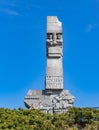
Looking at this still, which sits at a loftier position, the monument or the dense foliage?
the monument

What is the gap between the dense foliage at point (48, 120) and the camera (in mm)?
12727

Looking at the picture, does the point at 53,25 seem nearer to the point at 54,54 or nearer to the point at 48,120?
the point at 54,54

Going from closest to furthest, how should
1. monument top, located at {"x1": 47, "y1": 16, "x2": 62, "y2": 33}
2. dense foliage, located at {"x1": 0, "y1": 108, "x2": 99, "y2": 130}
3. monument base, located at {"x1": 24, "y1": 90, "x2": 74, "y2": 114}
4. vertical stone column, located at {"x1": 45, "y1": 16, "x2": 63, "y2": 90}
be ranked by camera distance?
dense foliage, located at {"x1": 0, "y1": 108, "x2": 99, "y2": 130} < monument base, located at {"x1": 24, "y1": 90, "x2": 74, "y2": 114} < vertical stone column, located at {"x1": 45, "y1": 16, "x2": 63, "y2": 90} < monument top, located at {"x1": 47, "y1": 16, "x2": 62, "y2": 33}

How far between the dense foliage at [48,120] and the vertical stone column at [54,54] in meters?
3.83

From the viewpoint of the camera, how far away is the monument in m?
18.6

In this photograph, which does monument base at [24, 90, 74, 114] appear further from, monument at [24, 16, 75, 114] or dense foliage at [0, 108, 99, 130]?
dense foliage at [0, 108, 99, 130]

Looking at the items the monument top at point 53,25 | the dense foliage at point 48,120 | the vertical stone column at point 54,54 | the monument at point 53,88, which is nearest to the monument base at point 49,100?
the monument at point 53,88

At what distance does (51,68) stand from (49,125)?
6.68 meters

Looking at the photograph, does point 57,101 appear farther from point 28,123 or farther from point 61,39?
point 28,123

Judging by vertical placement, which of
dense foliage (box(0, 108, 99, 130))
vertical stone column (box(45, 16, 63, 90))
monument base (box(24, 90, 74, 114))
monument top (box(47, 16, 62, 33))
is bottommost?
dense foliage (box(0, 108, 99, 130))

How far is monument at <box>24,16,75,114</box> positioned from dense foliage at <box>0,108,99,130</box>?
331 cm

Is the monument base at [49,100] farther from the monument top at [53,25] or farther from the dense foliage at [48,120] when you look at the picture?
the dense foliage at [48,120]

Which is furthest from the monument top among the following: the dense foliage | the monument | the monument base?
the dense foliage

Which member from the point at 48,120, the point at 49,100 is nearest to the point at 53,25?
the point at 49,100
